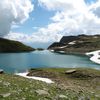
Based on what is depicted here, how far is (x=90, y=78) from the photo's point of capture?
68.8 m

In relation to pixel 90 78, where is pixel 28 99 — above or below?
above

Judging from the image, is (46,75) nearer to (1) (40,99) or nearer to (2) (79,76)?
(2) (79,76)

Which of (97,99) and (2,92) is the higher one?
(2,92)

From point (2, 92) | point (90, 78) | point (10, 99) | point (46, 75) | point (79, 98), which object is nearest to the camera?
point (10, 99)

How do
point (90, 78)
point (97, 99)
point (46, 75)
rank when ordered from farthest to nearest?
point (46, 75), point (90, 78), point (97, 99)

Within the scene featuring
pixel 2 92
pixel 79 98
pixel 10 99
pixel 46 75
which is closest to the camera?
pixel 10 99

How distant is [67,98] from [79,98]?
4.71 ft

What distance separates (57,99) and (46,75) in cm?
5147

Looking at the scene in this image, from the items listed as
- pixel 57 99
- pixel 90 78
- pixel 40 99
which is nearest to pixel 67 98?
pixel 57 99

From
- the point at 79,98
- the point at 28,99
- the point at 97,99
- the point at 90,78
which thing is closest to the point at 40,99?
the point at 28,99

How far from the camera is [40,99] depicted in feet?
69.8

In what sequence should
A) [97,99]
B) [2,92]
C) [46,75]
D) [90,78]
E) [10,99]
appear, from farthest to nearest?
[46,75] < [90,78] < [97,99] < [2,92] < [10,99]

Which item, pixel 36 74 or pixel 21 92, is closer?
pixel 21 92

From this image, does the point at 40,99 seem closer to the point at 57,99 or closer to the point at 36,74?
the point at 57,99
